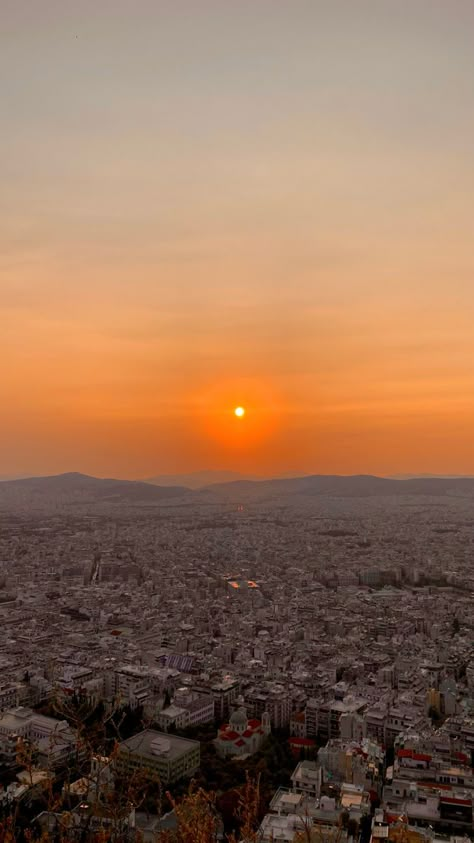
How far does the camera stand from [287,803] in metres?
5.61

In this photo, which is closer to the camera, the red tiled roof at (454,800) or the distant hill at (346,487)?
the red tiled roof at (454,800)

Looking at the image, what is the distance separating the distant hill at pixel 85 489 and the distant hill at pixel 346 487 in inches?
261

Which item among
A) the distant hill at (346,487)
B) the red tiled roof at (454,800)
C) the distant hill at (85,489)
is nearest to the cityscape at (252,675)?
the red tiled roof at (454,800)

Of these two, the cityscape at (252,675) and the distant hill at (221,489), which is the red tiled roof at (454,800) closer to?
the cityscape at (252,675)

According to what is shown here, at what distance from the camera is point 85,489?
56938mm

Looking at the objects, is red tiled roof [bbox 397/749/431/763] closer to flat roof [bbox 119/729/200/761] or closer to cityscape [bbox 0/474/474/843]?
cityscape [bbox 0/474/474/843]

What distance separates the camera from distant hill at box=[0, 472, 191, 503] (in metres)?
52.0

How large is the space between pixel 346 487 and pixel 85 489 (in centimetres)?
2177

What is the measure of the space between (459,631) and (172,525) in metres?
21.2

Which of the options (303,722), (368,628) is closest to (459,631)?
(368,628)

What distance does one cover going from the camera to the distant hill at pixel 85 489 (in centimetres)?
5203

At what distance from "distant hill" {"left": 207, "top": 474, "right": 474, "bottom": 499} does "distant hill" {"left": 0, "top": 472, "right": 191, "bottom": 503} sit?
6.63 meters

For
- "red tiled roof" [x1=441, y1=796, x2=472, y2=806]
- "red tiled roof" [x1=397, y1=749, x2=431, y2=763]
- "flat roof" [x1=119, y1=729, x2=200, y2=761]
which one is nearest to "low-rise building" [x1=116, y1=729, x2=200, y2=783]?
"flat roof" [x1=119, y1=729, x2=200, y2=761]

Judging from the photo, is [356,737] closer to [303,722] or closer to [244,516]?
[303,722]
